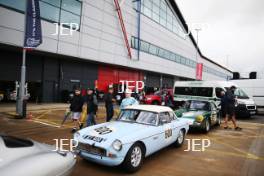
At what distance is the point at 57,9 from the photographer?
18312mm

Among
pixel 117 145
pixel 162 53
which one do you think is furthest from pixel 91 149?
pixel 162 53

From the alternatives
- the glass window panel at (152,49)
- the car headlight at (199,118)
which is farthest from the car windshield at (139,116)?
the glass window panel at (152,49)

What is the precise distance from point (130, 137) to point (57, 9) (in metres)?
16.8

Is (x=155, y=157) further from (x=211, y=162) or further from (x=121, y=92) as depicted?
(x=121, y=92)

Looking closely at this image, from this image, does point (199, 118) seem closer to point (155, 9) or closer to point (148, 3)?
point (148, 3)

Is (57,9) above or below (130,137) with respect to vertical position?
above

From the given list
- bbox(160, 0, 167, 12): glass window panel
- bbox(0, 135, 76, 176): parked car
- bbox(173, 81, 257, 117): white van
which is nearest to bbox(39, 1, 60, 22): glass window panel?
bbox(173, 81, 257, 117): white van

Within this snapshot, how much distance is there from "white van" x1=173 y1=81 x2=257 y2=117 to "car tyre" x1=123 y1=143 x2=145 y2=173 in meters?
11.7

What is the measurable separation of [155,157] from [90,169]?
1.86 meters

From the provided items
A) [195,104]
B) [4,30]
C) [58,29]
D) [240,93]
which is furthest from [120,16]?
[195,104]

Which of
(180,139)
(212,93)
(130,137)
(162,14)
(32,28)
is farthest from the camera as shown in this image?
(162,14)

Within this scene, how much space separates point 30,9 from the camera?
12.5 metres

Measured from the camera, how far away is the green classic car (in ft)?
28.5

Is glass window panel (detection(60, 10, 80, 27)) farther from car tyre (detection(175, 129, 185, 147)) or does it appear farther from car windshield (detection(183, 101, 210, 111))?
car tyre (detection(175, 129, 185, 147))
